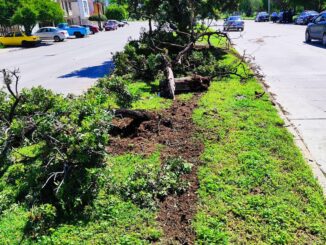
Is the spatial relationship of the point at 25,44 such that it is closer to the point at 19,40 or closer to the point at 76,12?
the point at 19,40

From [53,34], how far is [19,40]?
485cm

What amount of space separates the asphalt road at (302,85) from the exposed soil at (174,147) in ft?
6.77

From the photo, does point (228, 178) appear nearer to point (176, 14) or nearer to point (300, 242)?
point (300, 242)

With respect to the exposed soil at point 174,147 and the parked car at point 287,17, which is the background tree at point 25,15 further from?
the parked car at point 287,17

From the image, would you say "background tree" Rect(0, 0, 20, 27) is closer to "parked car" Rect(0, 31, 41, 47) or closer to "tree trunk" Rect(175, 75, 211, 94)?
"parked car" Rect(0, 31, 41, 47)

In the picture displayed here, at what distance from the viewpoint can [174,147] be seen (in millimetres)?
6125

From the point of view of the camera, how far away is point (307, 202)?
438 centimetres

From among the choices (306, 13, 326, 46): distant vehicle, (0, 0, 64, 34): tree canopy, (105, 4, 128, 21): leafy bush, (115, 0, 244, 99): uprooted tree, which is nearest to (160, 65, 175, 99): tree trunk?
(115, 0, 244, 99): uprooted tree

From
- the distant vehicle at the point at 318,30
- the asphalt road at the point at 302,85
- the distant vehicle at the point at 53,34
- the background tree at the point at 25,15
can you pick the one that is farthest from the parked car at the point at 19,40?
the distant vehicle at the point at 318,30

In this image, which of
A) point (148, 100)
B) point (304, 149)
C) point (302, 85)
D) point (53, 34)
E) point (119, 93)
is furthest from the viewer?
point (53, 34)

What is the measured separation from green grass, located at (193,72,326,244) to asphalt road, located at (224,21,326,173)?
19.5 inches

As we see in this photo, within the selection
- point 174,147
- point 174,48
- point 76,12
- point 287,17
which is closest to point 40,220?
point 174,147

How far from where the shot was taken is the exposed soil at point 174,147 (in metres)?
4.11

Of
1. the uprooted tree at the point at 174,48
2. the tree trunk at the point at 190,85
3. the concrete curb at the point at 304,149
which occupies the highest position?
the uprooted tree at the point at 174,48
